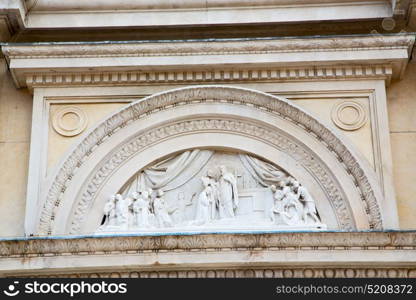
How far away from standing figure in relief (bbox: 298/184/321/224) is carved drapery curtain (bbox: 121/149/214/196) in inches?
53.1

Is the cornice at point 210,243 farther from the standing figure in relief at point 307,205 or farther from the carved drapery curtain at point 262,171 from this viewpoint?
the carved drapery curtain at point 262,171

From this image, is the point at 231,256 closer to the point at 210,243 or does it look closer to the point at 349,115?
the point at 210,243

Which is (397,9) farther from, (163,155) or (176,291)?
(176,291)

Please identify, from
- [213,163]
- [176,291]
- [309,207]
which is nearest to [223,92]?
[213,163]

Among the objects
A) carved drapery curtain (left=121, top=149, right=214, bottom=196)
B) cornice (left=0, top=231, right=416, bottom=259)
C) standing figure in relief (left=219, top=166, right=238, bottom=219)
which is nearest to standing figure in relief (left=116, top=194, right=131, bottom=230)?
carved drapery curtain (left=121, top=149, right=214, bottom=196)

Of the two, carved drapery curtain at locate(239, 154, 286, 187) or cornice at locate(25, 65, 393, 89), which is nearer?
carved drapery curtain at locate(239, 154, 286, 187)

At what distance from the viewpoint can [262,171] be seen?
14.5 meters

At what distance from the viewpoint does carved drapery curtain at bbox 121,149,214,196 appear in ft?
47.6

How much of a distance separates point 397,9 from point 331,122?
5.95ft

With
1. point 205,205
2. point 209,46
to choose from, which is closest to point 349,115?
point 209,46

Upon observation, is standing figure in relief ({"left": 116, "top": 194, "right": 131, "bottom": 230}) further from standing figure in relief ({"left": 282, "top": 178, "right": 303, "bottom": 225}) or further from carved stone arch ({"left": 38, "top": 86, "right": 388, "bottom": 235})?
standing figure in relief ({"left": 282, "top": 178, "right": 303, "bottom": 225})

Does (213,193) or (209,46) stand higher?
(209,46)

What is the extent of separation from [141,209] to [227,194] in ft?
3.61

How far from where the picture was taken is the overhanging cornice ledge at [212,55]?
14.7 metres
